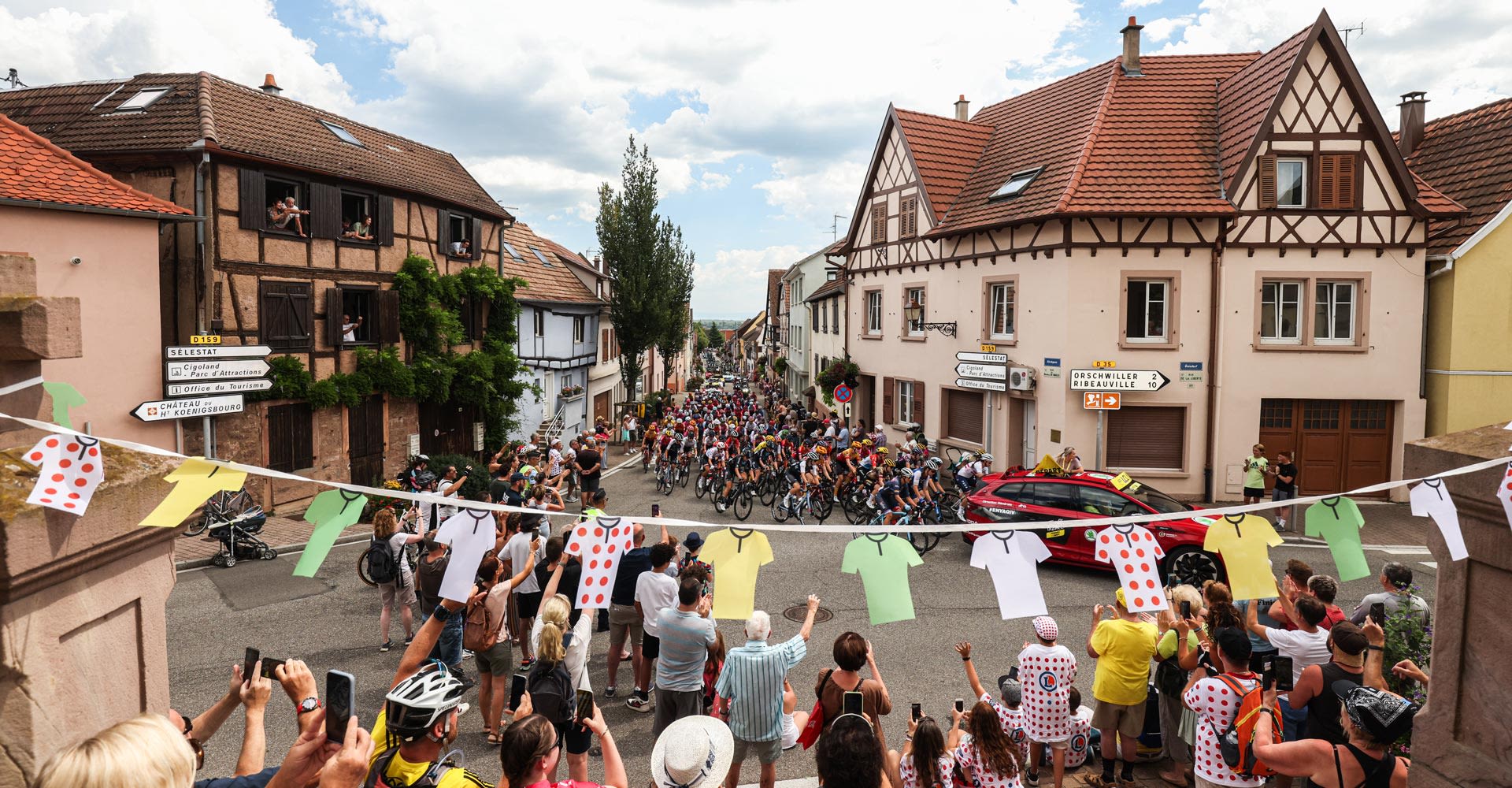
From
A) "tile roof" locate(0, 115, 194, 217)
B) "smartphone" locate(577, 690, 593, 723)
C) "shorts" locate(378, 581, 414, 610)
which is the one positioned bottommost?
"shorts" locate(378, 581, 414, 610)

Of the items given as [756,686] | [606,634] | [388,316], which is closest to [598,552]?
[756,686]

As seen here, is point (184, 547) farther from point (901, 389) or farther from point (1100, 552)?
point (901, 389)

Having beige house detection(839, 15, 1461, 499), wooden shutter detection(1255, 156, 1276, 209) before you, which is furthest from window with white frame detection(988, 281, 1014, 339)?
wooden shutter detection(1255, 156, 1276, 209)

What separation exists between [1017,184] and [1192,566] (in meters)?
12.0

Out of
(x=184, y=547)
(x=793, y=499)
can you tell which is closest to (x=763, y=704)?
(x=793, y=499)

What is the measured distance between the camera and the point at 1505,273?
54.8 feet

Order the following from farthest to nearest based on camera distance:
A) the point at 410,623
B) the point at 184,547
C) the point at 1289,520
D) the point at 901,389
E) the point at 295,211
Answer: the point at 901,389 < the point at 295,211 < the point at 1289,520 < the point at 184,547 < the point at 410,623

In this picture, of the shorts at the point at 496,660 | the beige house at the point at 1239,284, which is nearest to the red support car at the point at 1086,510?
the beige house at the point at 1239,284

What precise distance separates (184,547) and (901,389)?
18470 millimetres

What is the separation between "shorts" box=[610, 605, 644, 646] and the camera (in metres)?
7.63

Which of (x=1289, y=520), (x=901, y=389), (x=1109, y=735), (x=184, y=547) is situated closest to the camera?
(x=1109, y=735)

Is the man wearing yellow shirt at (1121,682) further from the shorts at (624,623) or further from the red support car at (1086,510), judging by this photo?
the red support car at (1086,510)

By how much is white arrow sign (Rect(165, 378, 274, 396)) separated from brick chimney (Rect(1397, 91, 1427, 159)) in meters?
28.0

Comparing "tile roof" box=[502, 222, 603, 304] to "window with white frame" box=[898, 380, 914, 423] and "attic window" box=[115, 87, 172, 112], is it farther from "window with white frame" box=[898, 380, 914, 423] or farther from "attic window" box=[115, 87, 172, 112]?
"window with white frame" box=[898, 380, 914, 423]
